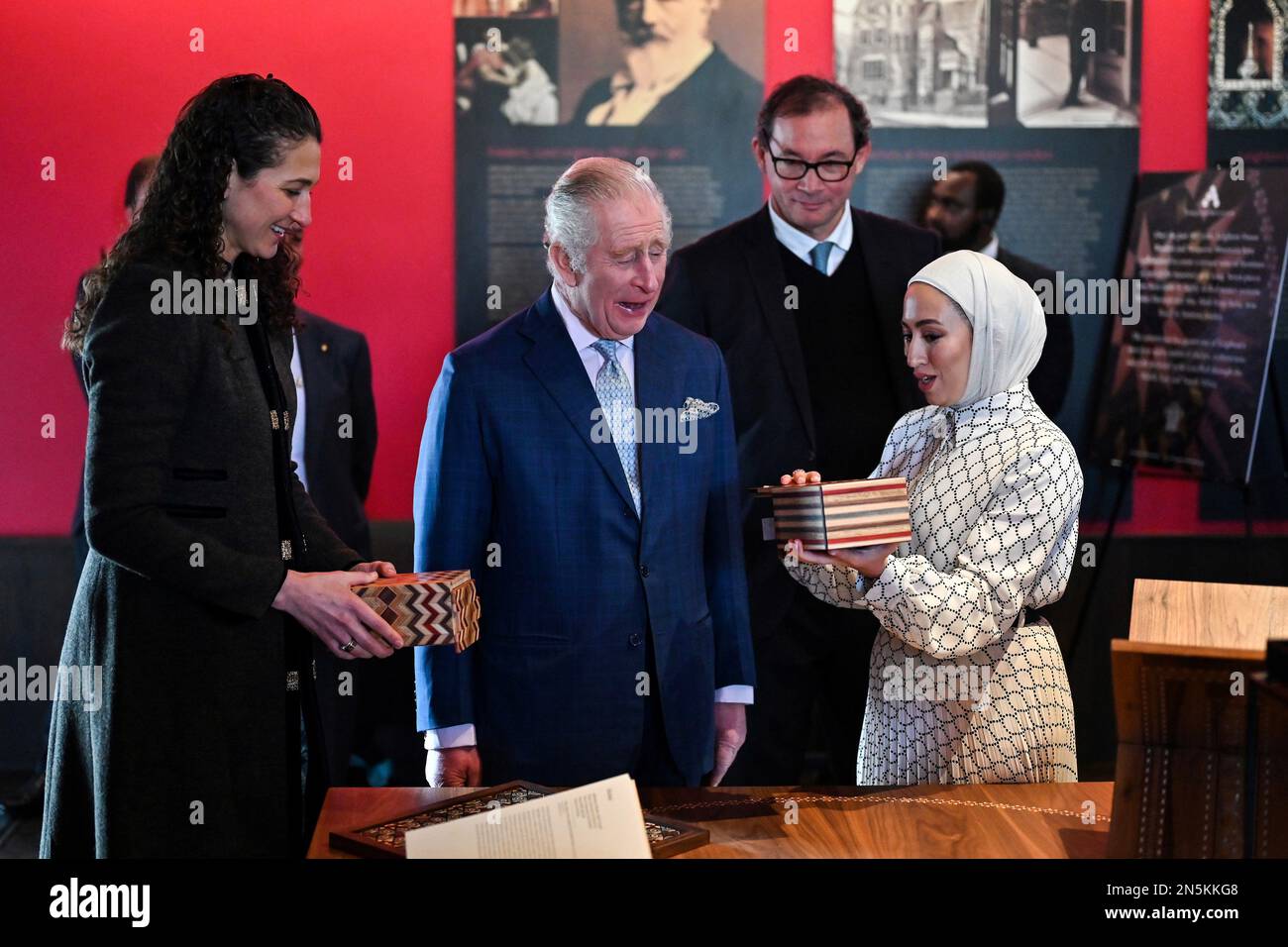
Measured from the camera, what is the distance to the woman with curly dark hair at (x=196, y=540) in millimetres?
2580

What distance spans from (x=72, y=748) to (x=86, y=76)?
2971mm

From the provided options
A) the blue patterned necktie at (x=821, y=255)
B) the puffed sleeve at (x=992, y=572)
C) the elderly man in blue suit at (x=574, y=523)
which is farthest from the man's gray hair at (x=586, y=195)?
the blue patterned necktie at (x=821, y=255)

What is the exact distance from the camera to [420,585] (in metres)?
2.74

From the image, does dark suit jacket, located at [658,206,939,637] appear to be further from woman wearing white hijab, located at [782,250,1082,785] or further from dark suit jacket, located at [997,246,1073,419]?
dark suit jacket, located at [997,246,1073,419]

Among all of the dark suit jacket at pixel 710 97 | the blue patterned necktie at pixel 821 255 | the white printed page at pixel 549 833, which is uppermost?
the dark suit jacket at pixel 710 97

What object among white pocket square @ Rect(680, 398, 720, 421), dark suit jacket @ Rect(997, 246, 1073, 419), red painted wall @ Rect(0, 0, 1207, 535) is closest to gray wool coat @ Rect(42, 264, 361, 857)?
white pocket square @ Rect(680, 398, 720, 421)

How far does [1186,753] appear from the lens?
2119mm

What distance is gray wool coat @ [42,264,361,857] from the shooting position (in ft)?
8.45

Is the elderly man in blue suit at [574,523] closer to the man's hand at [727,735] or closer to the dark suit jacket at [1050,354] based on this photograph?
the man's hand at [727,735]

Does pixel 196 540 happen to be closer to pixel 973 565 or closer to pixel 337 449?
pixel 973 565

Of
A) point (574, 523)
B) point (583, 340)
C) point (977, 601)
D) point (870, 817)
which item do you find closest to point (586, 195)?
point (583, 340)

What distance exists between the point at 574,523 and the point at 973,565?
0.83 metres

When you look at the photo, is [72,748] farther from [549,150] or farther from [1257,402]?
[1257,402]

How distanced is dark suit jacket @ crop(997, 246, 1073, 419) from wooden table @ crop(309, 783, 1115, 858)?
2.42 metres
